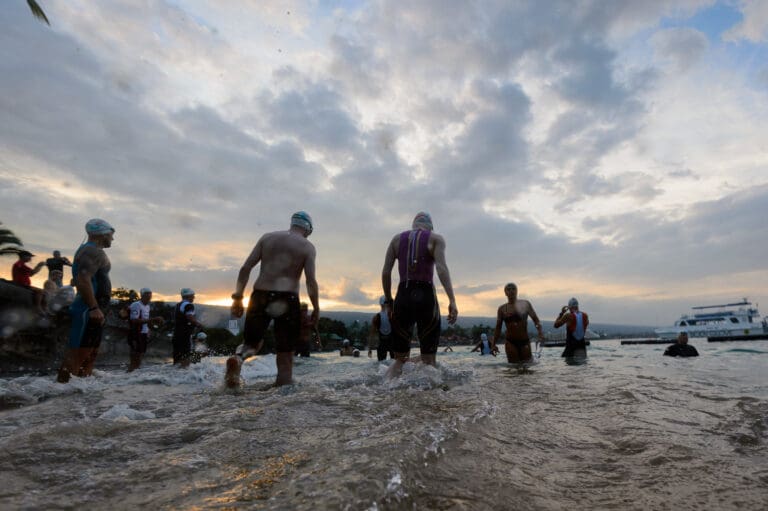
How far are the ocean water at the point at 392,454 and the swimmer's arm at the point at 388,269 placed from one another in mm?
2207

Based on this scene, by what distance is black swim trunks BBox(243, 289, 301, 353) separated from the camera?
4805mm

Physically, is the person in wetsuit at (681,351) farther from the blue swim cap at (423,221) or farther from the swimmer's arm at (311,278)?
the swimmer's arm at (311,278)

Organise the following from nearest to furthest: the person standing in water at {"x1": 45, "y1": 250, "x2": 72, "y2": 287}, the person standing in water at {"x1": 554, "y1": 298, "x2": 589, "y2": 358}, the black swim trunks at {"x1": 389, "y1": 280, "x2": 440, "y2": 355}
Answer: the black swim trunks at {"x1": 389, "y1": 280, "x2": 440, "y2": 355} → the person standing in water at {"x1": 45, "y1": 250, "x2": 72, "y2": 287} → the person standing in water at {"x1": 554, "y1": 298, "x2": 589, "y2": 358}

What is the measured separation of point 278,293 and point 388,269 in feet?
5.22

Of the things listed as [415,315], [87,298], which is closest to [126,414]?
[87,298]

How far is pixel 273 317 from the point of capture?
4.85 meters

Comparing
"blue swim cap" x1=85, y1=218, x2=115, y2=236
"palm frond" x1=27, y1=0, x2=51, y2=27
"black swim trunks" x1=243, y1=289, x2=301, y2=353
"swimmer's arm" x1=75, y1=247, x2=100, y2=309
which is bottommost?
"black swim trunks" x1=243, y1=289, x2=301, y2=353

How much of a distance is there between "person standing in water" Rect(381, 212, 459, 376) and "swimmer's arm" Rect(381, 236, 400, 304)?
18 cm

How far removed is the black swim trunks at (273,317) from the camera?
480 centimetres

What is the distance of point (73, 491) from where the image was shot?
1440mm

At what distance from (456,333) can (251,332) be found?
117326mm

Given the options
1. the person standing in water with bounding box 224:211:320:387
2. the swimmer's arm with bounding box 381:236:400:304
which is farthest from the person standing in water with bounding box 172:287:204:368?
the swimmer's arm with bounding box 381:236:400:304

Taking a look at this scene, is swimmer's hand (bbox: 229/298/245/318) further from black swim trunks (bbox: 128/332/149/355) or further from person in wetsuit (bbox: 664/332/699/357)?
person in wetsuit (bbox: 664/332/699/357)

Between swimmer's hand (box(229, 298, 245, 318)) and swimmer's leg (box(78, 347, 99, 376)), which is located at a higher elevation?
swimmer's hand (box(229, 298, 245, 318))
